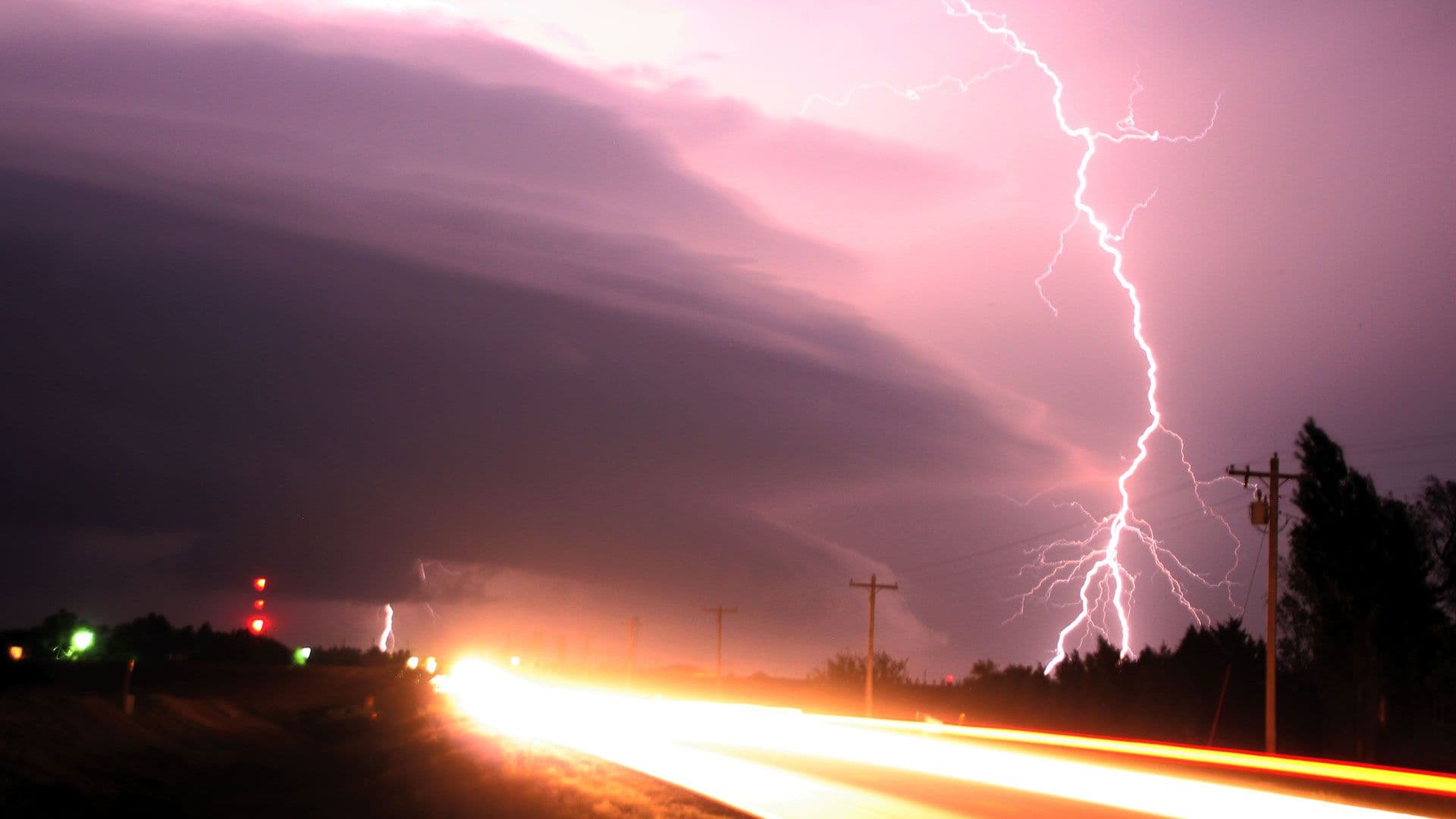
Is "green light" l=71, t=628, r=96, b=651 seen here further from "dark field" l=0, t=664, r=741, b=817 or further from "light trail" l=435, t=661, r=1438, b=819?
"light trail" l=435, t=661, r=1438, b=819

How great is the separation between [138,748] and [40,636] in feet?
239

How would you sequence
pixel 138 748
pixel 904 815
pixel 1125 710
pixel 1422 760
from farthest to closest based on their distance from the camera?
pixel 1125 710, pixel 1422 760, pixel 138 748, pixel 904 815

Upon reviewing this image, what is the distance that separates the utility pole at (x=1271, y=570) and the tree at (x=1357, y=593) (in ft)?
44.9

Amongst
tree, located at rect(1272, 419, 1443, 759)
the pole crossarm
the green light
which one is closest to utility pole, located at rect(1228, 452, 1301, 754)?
the pole crossarm

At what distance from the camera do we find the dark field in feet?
72.2

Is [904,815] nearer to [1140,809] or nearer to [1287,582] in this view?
[1140,809]

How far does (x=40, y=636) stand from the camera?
98.3 meters

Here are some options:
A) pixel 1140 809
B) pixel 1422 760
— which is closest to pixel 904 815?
pixel 1140 809

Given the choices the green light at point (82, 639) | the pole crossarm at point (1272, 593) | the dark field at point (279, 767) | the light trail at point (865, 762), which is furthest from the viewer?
the green light at point (82, 639)

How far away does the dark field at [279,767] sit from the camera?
22016 mm

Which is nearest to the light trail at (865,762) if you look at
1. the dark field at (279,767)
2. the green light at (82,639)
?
the dark field at (279,767)

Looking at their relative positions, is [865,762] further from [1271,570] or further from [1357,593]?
[1357,593]

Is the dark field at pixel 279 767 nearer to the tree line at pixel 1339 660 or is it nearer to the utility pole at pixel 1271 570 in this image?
the utility pole at pixel 1271 570

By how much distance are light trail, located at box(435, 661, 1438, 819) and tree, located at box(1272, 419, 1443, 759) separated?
1685cm
